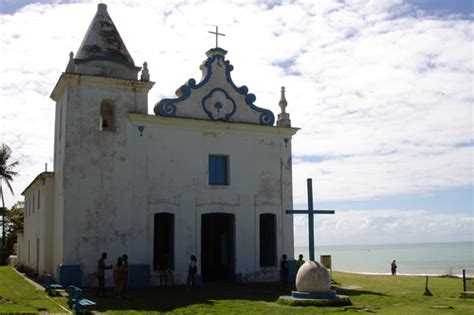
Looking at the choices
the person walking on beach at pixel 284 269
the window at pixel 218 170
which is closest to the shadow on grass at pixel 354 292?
the person walking on beach at pixel 284 269

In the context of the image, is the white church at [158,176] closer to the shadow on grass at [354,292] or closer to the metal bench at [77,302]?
the shadow on grass at [354,292]

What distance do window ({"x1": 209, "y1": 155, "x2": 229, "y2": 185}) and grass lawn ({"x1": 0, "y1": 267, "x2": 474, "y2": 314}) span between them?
422 centimetres

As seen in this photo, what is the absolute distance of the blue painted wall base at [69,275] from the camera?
20.8 metres

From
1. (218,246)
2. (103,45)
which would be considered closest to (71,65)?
(103,45)

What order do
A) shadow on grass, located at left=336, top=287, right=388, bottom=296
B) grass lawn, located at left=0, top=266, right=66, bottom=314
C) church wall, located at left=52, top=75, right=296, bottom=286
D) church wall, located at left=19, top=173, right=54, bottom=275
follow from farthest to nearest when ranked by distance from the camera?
1. church wall, located at left=19, top=173, right=54, bottom=275
2. church wall, located at left=52, top=75, right=296, bottom=286
3. shadow on grass, located at left=336, top=287, right=388, bottom=296
4. grass lawn, located at left=0, top=266, right=66, bottom=314

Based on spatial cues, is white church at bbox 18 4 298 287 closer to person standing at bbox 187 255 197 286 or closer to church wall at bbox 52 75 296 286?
church wall at bbox 52 75 296 286

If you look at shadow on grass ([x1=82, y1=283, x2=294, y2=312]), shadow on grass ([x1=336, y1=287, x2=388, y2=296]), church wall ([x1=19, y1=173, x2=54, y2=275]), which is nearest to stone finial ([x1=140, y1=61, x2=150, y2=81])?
church wall ([x1=19, y1=173, x2=54, y2=275])

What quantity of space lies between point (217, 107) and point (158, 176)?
387 cm

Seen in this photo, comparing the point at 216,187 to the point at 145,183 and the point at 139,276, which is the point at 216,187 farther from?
the point at 139,276

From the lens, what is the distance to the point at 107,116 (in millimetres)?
24000

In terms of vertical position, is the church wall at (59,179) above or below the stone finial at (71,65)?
below

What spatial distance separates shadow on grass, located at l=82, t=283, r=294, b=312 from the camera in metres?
16.5

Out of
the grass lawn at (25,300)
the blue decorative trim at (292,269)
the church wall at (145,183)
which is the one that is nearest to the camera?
the grass lawn at (25,300)

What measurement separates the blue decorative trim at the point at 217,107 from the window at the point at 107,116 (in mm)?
3668
